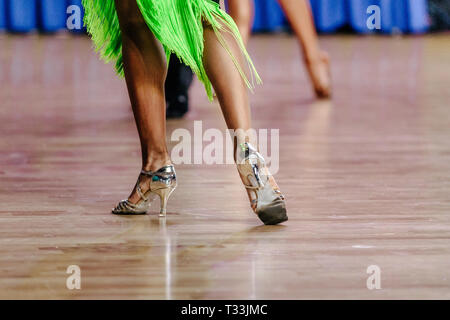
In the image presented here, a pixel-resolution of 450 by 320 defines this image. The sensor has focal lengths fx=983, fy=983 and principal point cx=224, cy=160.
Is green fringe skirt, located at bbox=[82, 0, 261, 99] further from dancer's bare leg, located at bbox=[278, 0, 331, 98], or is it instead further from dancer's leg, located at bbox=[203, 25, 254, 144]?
dancer's bare leg, located at bbox=[278, 0, 331, 98]

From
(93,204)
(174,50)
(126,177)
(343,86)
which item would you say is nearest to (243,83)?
(174,50)

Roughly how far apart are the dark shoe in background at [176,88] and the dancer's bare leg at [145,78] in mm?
1274

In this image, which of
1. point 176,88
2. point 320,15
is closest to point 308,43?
point 176,88

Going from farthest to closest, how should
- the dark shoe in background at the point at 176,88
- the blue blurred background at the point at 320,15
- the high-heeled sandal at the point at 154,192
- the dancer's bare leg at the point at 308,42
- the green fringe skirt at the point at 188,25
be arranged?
the blue blurred background at the point at 320,15
the dancer's bare leg at the point at 308,42
the dark shoe in background at the point at 176,88
the high-heeled sandal at the point at 154,192
the green fringe skirt at the point at 188,25

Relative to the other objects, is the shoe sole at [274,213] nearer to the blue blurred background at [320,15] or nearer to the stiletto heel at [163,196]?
the stiletto heel at [163,196]

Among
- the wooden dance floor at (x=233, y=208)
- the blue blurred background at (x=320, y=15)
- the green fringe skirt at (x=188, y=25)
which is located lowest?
the wooden dance floor at (x=233, y=208)

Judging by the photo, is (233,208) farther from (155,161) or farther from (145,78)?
(145,78)

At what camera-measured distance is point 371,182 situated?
1962 millimetres

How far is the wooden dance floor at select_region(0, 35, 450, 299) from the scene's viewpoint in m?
1.25

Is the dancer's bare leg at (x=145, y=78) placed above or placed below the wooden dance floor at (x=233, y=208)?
above

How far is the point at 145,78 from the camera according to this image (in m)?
1.63

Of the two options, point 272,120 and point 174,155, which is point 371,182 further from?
point 272,120

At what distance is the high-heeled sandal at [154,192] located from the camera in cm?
165

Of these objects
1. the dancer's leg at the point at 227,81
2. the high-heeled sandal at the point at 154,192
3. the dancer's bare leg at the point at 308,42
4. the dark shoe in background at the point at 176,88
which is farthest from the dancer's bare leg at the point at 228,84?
the dancer's bare leg at the point at 308,42
